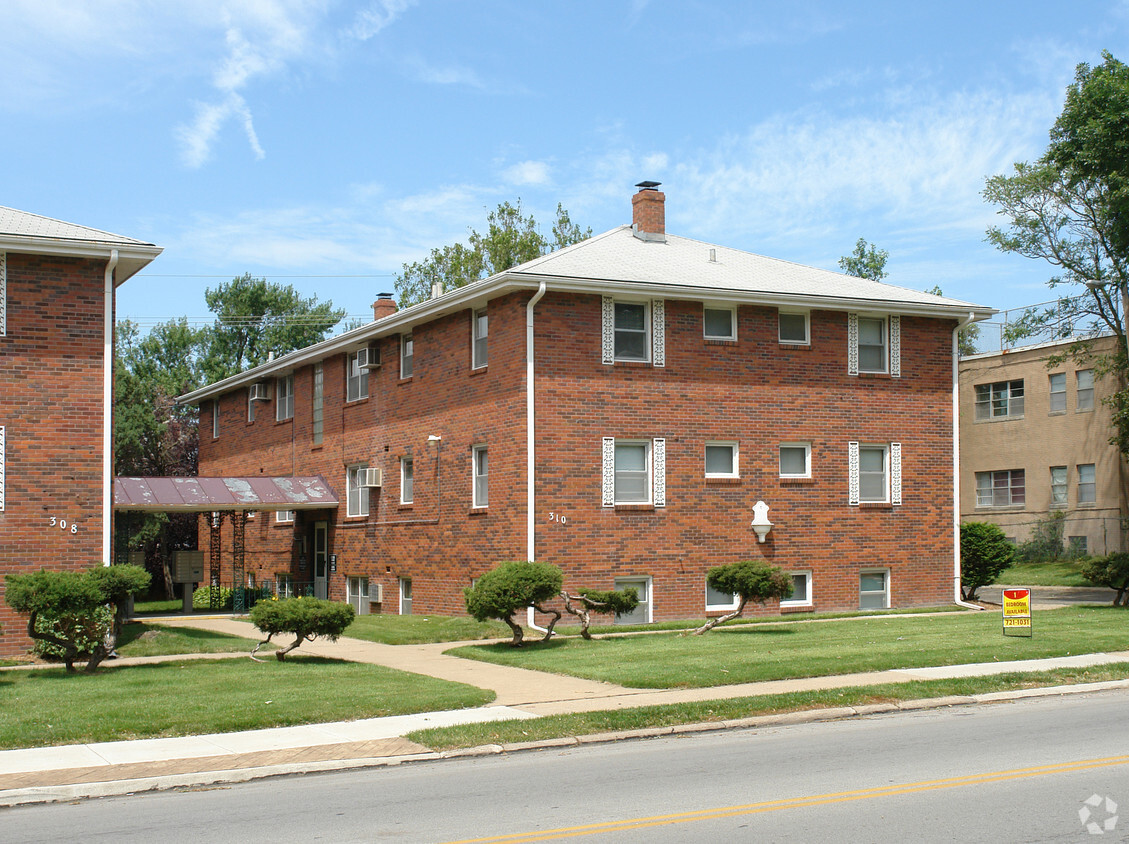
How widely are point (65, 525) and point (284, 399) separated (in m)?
17.8

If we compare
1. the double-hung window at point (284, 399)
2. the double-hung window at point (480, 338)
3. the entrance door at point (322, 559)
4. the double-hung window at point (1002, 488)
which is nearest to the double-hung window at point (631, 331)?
the double-hung window at point (480, 338)

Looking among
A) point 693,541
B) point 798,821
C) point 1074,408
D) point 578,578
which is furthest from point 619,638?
point 1074,408

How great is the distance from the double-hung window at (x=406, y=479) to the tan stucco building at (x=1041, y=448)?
2474 centimetres

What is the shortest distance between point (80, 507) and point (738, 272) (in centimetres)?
1475

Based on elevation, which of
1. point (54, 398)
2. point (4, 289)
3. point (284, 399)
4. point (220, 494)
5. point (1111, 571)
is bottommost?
point (1111, 571)

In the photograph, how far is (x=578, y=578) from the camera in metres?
23.1

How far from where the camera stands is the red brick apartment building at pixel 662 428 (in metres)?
23.3

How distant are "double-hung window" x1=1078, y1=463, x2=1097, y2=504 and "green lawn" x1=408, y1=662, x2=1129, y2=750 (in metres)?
28.2

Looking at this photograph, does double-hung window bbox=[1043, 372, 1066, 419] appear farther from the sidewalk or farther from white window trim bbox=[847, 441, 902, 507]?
the sidewalk

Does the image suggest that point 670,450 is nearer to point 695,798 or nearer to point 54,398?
point 54,398

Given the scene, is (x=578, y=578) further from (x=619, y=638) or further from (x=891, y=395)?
(x=891, y=395)

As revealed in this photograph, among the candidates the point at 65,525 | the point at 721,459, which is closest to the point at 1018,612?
the point at 721,459

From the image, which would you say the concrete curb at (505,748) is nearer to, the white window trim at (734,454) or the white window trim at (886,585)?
the white window trim at (734,454)

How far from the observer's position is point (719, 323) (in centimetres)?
2495
